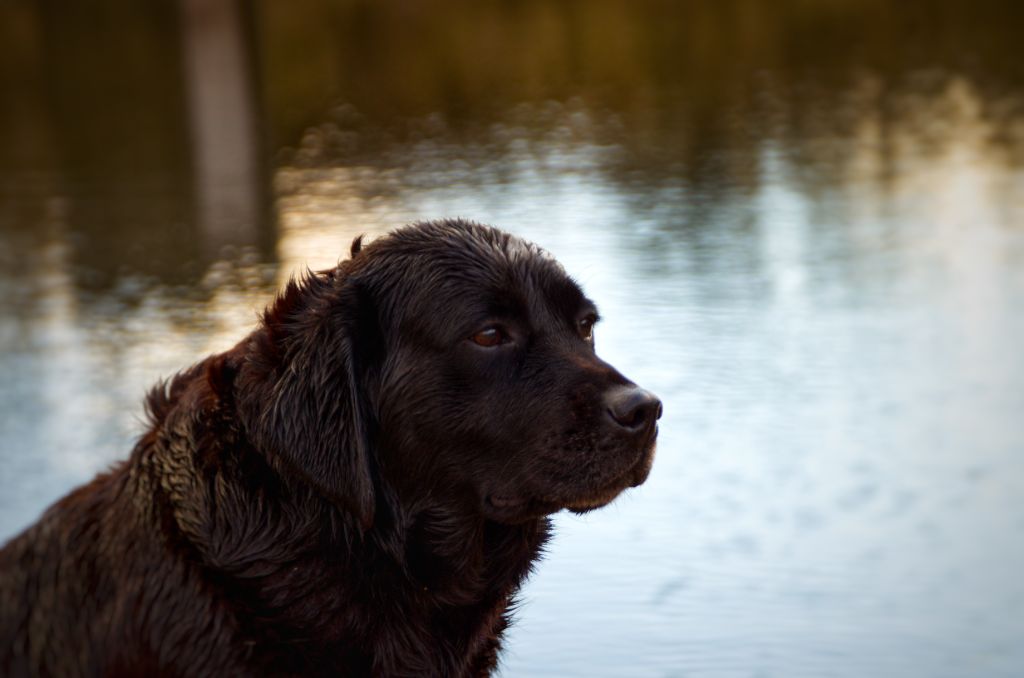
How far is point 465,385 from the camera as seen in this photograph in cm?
362

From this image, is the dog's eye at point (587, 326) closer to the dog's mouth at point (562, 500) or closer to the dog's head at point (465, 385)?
the dog's head at point (465, 385)

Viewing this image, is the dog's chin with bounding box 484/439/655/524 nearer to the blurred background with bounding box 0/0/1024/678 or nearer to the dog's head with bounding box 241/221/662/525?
the dog's head with bounding box 241/221/662/525

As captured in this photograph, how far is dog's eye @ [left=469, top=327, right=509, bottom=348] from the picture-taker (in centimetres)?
362

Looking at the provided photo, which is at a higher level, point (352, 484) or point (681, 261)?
point (352, 484)

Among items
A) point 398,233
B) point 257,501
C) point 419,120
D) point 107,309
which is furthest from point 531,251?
point 419,120

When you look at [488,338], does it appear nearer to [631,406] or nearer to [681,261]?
[631,406]

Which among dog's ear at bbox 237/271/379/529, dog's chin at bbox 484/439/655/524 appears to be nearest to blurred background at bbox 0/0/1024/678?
dog's chin at bbox 484/439/655/524

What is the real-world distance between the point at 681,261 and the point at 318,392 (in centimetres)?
650

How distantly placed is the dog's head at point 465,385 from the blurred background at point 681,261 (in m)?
1.37

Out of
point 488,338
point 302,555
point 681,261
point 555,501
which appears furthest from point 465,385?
point 681,261

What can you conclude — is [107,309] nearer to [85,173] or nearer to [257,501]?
[85,173]

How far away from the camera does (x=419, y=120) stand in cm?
1563

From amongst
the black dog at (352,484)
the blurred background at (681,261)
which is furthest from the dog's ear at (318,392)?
the blurred background at (681,261)

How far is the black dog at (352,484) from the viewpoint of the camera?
337cm
